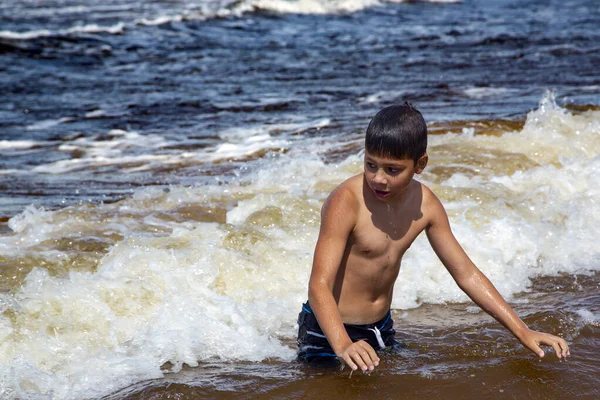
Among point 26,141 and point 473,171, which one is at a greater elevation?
point 473,171

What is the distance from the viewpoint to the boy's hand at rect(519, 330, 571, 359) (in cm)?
346

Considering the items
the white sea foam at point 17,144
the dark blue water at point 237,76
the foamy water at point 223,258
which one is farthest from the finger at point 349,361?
the white sea foam at point 17,144

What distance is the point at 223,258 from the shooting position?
5.18 metres

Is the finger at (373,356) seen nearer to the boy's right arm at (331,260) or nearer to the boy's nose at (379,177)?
the boy's right arm at (331,260)

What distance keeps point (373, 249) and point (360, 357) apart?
671mm

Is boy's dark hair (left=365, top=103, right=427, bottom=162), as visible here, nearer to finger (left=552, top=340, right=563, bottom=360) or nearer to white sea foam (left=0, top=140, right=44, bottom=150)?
finger (left=552, top=340, right=563, bottom=360)

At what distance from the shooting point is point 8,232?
6.12m

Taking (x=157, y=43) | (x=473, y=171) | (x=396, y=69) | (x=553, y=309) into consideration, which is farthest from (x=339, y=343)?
(x=157, y=43)

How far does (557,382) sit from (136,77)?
549 inches

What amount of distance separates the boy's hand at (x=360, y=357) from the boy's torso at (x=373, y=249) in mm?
570

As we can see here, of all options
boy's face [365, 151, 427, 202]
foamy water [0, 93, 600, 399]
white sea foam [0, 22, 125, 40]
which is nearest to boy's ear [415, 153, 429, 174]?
boy's face [365, 151, 427, 202]

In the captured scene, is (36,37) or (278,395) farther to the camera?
(36,37)

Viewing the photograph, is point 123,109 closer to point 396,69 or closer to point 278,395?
point 396,69

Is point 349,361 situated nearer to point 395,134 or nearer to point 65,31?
point 395,134
